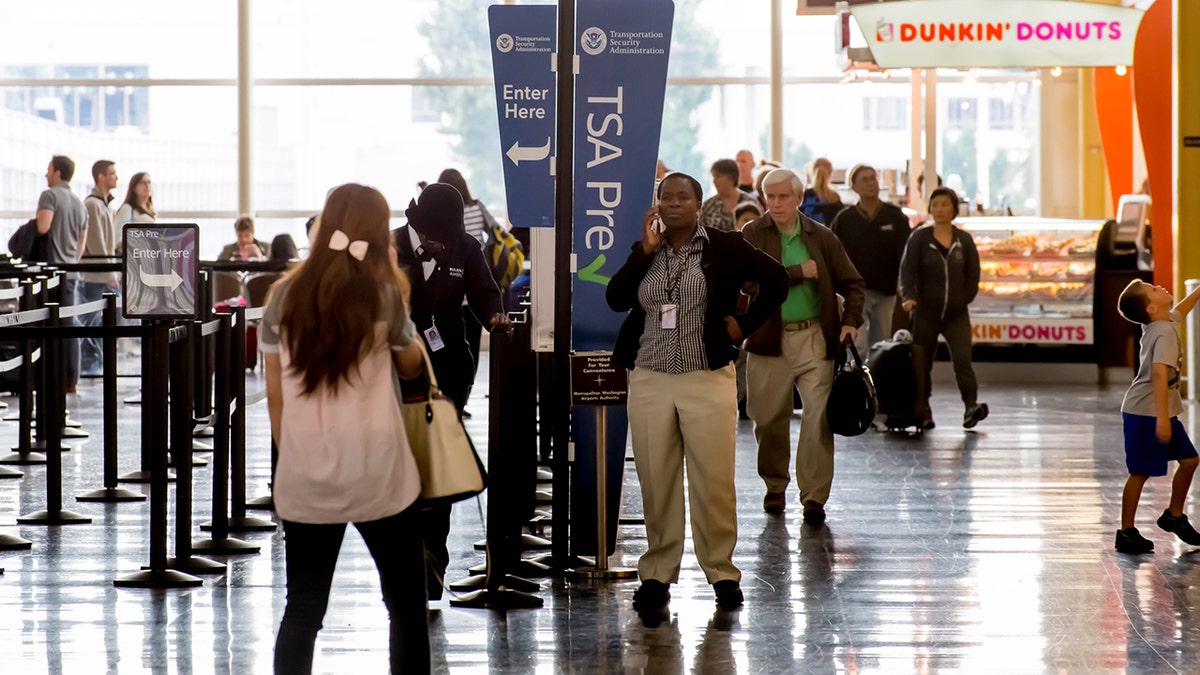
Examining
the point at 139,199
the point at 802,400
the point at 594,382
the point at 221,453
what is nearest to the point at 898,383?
the point at 802,400

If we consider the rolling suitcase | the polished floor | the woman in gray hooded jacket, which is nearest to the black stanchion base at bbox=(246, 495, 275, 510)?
the polished floor

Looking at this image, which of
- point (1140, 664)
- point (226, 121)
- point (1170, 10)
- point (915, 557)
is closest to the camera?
point (1140, 664)

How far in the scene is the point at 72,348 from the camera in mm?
12289

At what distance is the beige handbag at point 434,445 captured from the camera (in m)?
3.98

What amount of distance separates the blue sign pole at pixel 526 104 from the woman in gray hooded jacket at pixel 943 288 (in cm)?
413

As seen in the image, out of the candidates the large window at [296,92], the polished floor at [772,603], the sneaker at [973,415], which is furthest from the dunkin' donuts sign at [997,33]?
the polished floor at [772,603]

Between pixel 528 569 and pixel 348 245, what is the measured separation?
2.61m

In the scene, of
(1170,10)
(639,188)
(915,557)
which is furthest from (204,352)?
(1170,10)

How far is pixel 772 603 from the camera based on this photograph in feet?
18.5

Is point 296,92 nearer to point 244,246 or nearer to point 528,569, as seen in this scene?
point 244,246

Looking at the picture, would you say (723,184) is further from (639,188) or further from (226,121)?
(226,121)

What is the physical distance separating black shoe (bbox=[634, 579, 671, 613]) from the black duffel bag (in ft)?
6.25

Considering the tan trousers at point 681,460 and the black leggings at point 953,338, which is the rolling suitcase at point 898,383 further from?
the tan trousers at point 681,460

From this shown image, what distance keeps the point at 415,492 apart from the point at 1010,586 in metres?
2.84
